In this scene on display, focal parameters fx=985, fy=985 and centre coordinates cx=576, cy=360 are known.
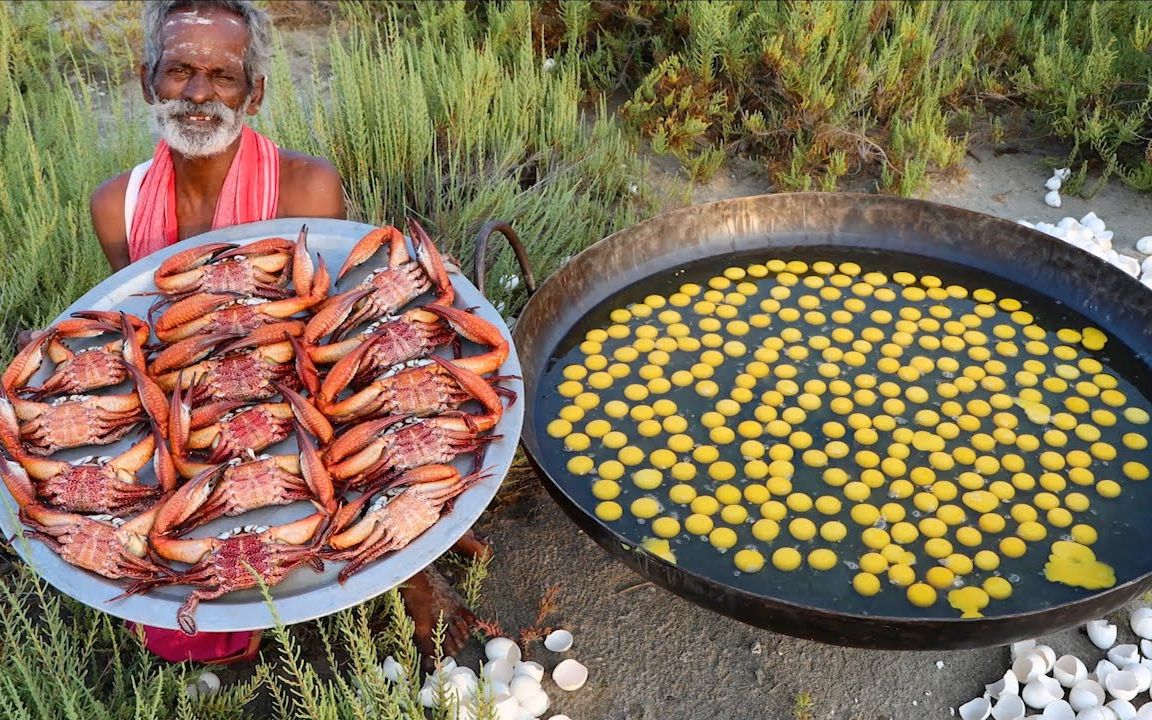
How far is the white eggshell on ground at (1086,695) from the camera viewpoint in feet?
7.80

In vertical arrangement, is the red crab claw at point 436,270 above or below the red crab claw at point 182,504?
above

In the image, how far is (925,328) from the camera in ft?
9.73

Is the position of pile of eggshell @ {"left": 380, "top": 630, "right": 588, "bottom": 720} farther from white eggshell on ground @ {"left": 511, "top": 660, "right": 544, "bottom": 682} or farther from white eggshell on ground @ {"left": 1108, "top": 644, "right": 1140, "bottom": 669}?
white eggshell on ground @ {"left": 1108, "top": 644, "right": 1140, "bottom": 669}

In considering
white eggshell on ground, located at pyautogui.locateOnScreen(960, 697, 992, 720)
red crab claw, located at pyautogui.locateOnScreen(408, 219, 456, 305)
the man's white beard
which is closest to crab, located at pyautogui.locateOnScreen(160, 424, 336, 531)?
red crab claw, located at pyautogui.locateOnScreen(408, 219, 456, 305)

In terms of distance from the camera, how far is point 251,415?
2.11 m

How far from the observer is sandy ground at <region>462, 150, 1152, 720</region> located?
8.07ft

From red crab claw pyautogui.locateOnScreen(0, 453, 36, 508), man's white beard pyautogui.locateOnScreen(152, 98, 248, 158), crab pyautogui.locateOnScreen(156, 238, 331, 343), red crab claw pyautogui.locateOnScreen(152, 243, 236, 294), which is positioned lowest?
red crab claw pyautogui.locateOnScreen(0, 453, 36, 508)

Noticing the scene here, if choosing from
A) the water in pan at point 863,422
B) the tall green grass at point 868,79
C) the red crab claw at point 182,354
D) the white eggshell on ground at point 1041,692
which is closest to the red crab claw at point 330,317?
the red crab claw at point 182,354

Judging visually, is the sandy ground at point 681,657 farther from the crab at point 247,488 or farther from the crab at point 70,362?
the crab at point 70,362

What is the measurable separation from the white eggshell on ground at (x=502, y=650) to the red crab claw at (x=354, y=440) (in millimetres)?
713

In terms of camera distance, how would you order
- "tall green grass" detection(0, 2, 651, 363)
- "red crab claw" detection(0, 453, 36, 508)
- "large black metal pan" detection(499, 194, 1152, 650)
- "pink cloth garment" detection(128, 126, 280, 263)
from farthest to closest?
"tall green grass" detection(0, 2, 651, 363)
"pink cloth garment" detection(128, 126, 280, 263)
"large black metal pan" detection(499, 194, 1152, 650)
"red crab claw" detection(0, 453, 36, 508)

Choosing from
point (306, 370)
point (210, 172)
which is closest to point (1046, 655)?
point (306, 370)

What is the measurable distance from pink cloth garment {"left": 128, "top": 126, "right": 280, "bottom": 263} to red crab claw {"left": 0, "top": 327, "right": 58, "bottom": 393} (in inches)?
26.2

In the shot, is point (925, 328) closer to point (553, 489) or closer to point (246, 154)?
point (553, 489)
